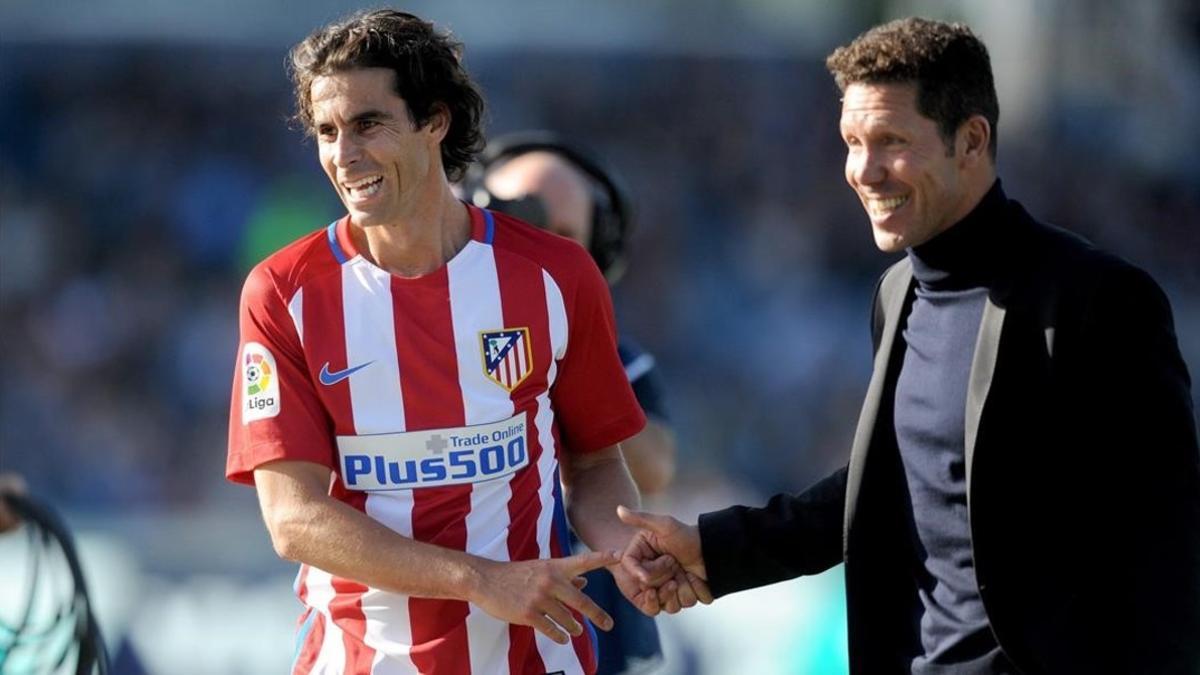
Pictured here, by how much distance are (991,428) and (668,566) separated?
87cm

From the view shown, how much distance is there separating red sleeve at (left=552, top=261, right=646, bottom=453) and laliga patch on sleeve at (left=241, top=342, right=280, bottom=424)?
22.8 inches

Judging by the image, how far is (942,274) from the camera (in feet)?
10.7

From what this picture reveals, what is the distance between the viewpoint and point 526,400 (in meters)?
3.45

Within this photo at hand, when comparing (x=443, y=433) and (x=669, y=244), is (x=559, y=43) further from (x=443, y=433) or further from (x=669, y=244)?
(x=443, y=433)

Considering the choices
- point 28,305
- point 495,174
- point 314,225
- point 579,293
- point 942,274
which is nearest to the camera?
point 942,274

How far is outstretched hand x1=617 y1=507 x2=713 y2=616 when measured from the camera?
362 cm

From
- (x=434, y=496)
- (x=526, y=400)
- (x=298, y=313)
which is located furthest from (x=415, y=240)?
(x=434, y=496)

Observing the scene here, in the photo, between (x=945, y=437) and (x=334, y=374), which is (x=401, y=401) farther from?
(x=945, y=437)

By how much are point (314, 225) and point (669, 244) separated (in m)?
2.47

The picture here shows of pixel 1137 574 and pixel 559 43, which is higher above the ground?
pixel 559 43

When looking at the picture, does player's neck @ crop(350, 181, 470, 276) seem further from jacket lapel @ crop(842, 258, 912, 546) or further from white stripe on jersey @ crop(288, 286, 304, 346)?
jacket lapel @ crop(842, 258, 912, 546)

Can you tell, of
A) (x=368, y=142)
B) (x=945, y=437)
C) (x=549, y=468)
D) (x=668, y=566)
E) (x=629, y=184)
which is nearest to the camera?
(x=945, y=437)

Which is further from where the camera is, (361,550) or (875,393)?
(875,393)

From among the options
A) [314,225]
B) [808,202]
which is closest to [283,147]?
[314,225]
